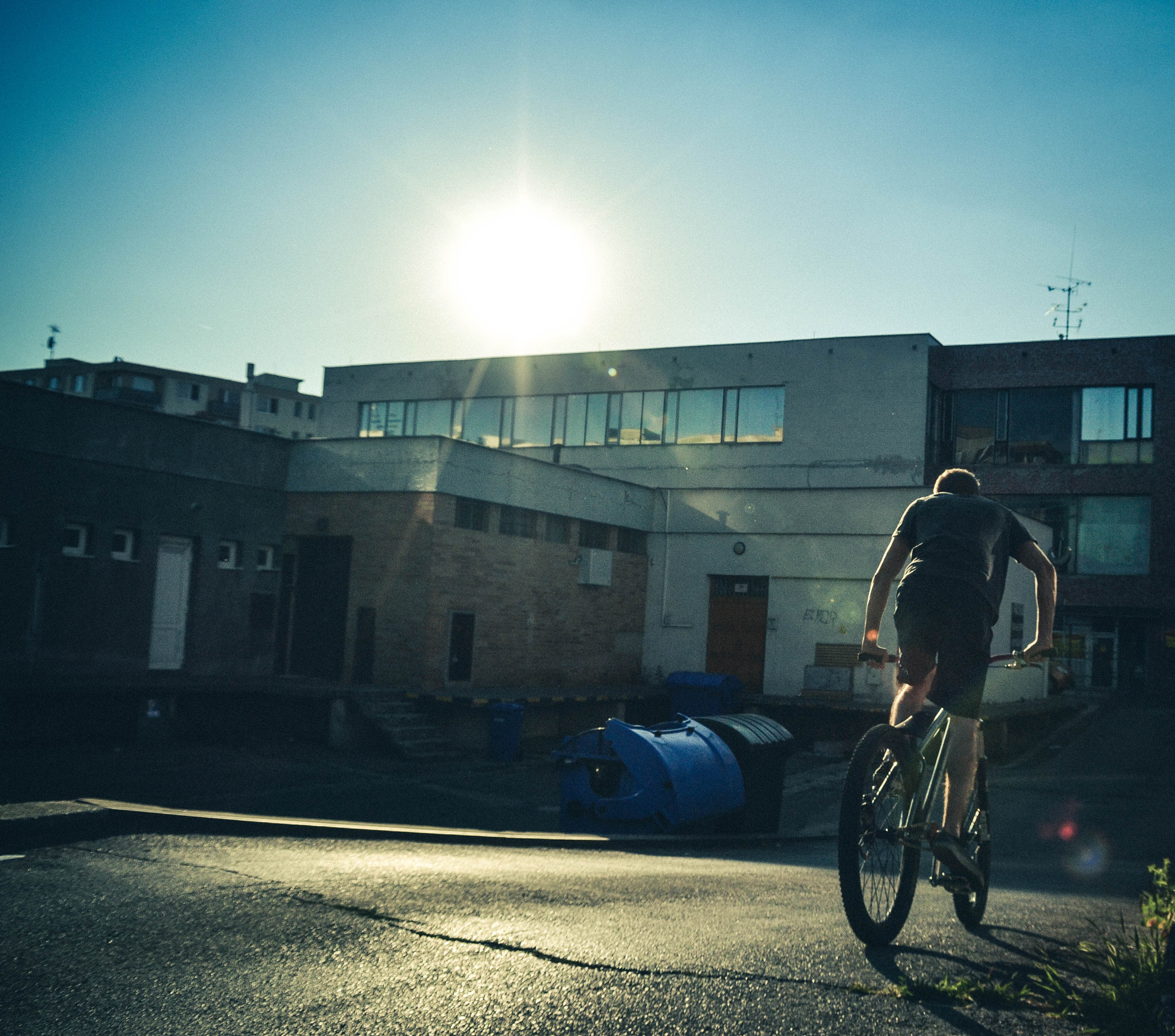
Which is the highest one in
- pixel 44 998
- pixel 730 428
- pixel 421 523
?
pixel 730 428

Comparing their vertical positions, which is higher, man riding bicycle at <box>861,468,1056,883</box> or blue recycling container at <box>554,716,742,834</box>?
man riding bicycle at <box>861,468,1056,883</box>

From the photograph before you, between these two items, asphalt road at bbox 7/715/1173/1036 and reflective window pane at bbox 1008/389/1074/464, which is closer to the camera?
asphalt road at bbox 7/715/1173/1036

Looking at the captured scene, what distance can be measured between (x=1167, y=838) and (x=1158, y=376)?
2860cm

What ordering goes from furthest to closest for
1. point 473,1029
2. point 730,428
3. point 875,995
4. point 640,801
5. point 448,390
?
1. point 448,390
2. point 730,428
3. point 640,801
4. point 875,995
5. point 473,1029

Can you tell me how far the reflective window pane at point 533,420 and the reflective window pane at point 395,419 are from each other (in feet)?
17.5

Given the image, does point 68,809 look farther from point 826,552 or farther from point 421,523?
point 826,552

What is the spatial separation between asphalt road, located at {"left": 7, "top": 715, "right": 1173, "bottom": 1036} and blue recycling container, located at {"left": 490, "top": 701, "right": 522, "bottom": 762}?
12.8m

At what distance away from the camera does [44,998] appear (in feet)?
11.4

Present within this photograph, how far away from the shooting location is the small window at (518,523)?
2397cm

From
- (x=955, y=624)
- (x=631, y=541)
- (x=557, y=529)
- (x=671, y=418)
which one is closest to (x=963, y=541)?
(x=955, y=624)

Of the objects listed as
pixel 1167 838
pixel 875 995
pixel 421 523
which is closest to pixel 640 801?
pixel 1167 838

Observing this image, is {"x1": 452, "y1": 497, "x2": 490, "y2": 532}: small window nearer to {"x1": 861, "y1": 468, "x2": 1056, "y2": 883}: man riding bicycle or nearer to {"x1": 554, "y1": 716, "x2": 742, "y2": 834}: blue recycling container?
{"x1": 554, "y1": 716, "x2": 742, "y2": 834}: blue recycling container

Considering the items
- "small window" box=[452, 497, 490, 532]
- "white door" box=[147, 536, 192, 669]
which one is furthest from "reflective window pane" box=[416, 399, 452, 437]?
"white door" box=[147, 536, 192, 669]

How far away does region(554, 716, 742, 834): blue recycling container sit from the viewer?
10.8m
